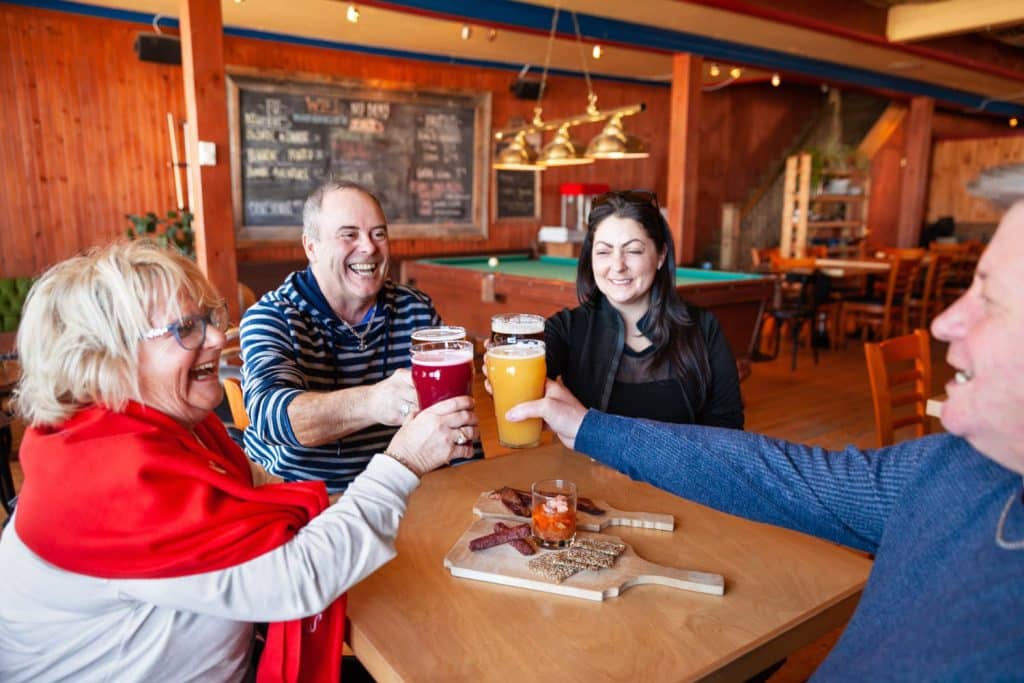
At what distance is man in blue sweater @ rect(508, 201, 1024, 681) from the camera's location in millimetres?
768

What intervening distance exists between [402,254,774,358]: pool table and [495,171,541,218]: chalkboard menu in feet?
5.31

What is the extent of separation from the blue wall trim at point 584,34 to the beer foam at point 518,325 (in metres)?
4.25

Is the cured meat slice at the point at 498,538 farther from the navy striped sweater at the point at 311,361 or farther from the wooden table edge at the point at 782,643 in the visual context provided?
the navy striped sweater at the point at 311,361

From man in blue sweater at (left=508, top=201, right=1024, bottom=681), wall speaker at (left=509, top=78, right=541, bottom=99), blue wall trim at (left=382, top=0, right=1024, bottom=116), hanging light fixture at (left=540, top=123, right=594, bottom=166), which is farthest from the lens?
wall speaker at (left=509, top=78, right=541, bottom=99)

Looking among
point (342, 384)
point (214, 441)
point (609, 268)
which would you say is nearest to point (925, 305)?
point (609, 268)

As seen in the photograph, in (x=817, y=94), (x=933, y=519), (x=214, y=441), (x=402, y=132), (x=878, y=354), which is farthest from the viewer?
(x=817, y=94)

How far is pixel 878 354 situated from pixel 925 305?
6.34 meters

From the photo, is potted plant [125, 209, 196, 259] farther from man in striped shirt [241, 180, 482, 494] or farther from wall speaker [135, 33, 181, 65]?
man in striped shirt [241, 180, 482, 494]

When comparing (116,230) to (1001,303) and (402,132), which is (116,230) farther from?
(1001,303)

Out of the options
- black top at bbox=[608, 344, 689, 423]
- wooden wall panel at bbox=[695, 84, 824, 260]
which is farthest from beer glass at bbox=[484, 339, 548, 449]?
wooden wall panel at bbox=[695, 84, 824, 260]

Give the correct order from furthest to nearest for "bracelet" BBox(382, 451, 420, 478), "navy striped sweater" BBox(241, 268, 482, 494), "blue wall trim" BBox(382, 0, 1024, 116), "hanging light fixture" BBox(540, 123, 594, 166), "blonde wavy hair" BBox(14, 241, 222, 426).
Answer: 1. "hanging light fixture" BBox(540, 123, 594, 166)
2. "blue wall trim" BBox(382, 0, 1024, 116)
3. "navy striped sweater" BBox(241, 268, 482, 494)
4. "bracelet" BBox(382, 451, 420, 478)
5. "blonde wavy hair" BBox(14, 241, 222, 426)

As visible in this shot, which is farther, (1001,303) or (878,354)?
(878,354)

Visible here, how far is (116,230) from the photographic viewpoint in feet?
20.0

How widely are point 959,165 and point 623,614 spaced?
544 inches
